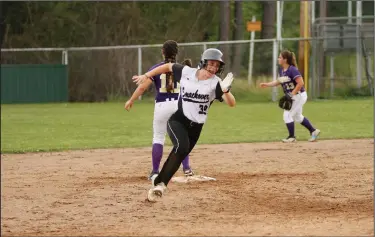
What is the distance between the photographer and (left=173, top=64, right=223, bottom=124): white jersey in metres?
A: 9.14

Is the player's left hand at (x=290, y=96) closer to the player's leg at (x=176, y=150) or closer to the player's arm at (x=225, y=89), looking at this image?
the player's arm at (x=225, y=89)

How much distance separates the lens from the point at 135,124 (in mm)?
21625

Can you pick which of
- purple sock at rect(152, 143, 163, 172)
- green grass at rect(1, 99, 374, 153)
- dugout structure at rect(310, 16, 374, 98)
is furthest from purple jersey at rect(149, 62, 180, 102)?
dugout structure at rect(310, 16, 374, 98)

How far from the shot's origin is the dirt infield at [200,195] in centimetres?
785

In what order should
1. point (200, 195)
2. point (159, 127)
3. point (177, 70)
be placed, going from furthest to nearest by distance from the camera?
point (159, 127)
point (200, 195)
point (177, 70)

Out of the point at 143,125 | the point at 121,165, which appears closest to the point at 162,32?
the point at 143,125

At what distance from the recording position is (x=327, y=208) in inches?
352

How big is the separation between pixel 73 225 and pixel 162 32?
115ft

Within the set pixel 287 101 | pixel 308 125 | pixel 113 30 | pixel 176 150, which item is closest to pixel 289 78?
pixel 287 101

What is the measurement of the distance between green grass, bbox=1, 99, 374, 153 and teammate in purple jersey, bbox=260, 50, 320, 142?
0.74 metres

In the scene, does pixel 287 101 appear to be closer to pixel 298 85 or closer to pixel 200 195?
pixel 298 85

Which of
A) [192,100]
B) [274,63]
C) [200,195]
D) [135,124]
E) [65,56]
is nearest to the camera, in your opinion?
[192,100]

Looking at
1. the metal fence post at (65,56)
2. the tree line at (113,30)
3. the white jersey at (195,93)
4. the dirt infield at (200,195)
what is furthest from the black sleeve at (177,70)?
the metal fence post at (65,56)

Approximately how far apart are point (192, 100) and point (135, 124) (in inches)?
493
